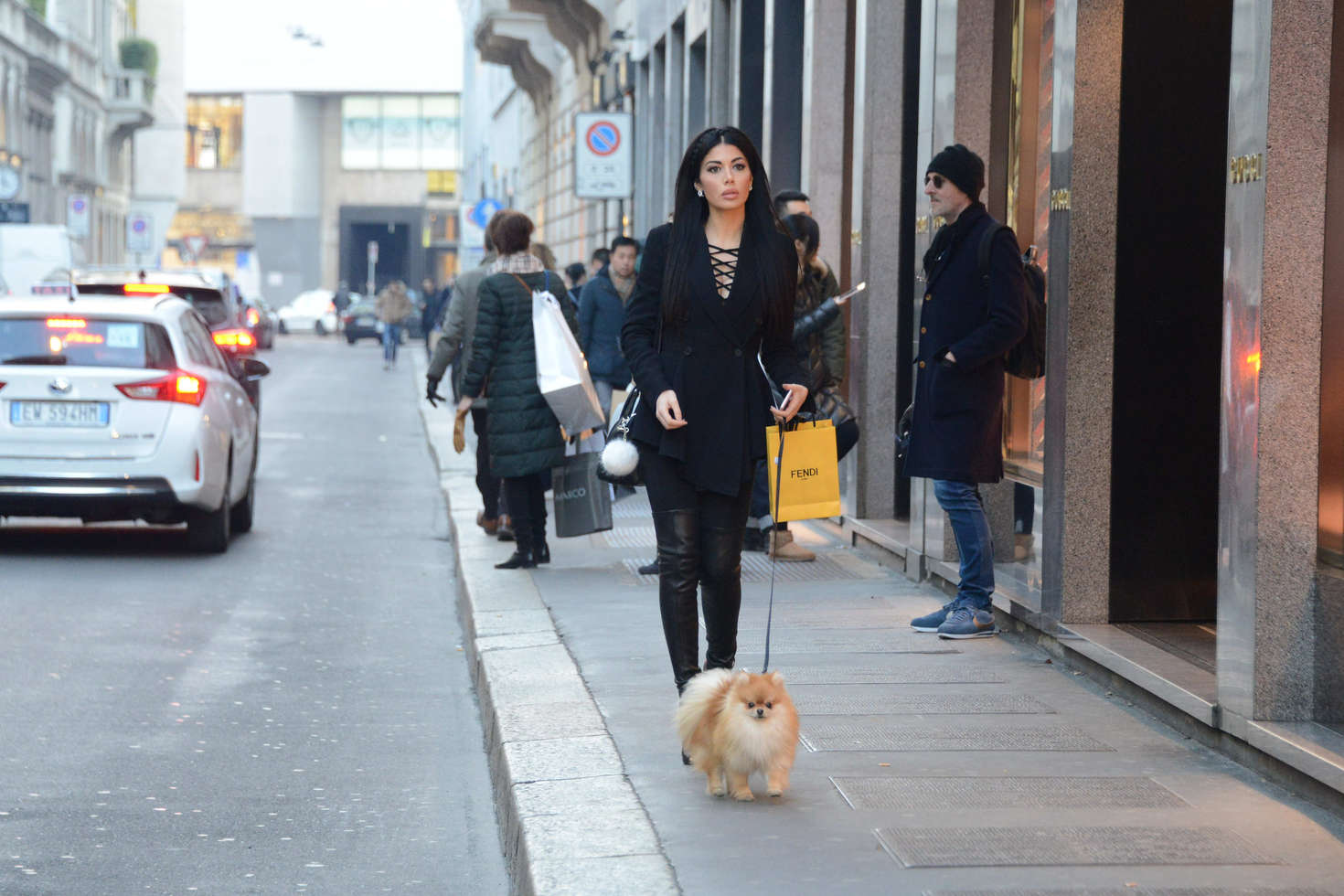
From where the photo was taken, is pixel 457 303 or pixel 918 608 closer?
pixel 918 608

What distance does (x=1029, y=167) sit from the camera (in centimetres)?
1009

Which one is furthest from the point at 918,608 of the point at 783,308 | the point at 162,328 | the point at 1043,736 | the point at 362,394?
the point at 362,394

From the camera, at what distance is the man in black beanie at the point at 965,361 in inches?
316

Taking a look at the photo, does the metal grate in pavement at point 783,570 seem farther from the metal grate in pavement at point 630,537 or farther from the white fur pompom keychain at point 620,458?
the white fur pompom keychain at point 620,458

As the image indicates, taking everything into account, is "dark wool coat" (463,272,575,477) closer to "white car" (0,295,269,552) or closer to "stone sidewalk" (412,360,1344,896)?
"stone sidewalk" (412,360,1344,896)

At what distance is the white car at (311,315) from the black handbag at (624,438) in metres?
72.6

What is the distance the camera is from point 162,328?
12594 millimetres

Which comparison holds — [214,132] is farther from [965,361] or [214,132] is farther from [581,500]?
[965,361]

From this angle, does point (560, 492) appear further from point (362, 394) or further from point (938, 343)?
point (362, 394)

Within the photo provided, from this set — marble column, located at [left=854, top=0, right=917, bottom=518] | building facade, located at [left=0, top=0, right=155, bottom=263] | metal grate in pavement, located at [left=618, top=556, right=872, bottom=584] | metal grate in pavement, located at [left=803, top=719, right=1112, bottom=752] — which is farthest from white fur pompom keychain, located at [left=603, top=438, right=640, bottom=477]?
building facade, located at [left=0, top=0, right=155, bottom=263]

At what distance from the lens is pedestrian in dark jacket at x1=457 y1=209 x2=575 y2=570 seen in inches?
419

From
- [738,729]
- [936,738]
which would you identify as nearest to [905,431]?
[936,738]

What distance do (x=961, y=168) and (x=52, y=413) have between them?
6.19m

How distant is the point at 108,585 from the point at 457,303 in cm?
253
